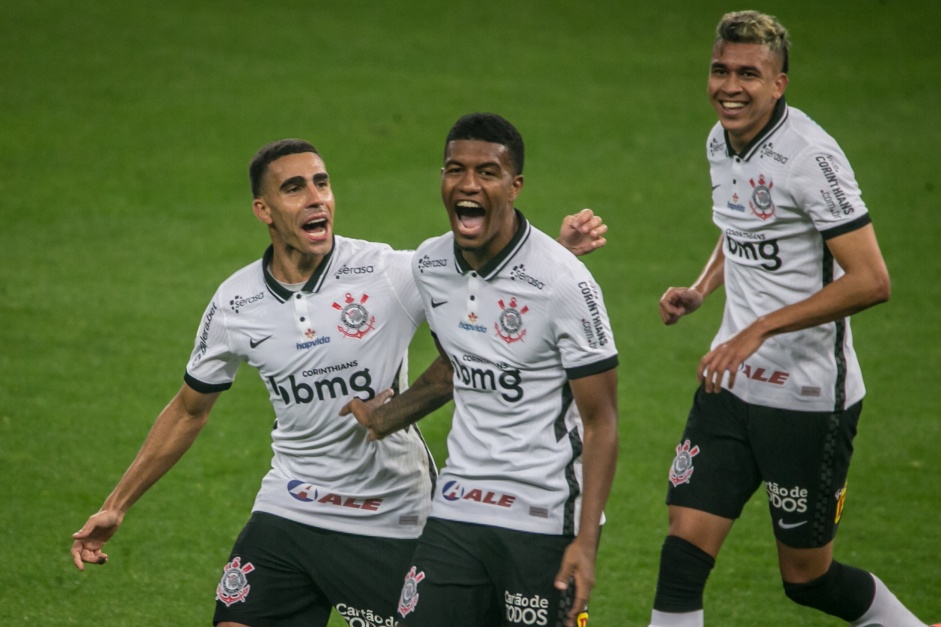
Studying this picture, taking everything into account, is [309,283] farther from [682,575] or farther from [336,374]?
[682,575]

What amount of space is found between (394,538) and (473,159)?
147cm

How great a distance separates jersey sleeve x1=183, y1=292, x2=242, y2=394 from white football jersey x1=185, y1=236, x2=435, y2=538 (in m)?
0.02

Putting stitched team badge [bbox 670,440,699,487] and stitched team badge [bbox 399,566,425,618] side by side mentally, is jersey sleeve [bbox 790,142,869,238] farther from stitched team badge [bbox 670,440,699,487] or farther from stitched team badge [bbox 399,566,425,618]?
stitched team badge [bbox 399,566,425,618]

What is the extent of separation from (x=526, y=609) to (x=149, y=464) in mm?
1591

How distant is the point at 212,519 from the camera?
25.6ft

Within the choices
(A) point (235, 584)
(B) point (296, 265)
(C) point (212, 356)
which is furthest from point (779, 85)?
(A) point (235, 584)

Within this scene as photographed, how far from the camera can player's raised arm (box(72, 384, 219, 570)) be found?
495 cm

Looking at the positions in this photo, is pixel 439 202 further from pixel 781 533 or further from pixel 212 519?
pixel 781 533

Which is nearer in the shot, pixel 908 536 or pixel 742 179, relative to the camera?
pixel 742 179

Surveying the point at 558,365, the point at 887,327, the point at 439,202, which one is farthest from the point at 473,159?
the point at 439,202

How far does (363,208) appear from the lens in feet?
44.9

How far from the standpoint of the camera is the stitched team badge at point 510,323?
4453 mm

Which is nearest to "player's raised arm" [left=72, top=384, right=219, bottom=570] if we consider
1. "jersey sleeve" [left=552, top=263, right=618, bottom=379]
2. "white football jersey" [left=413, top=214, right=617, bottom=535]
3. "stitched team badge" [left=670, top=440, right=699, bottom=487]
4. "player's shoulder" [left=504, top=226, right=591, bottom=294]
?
"white football jersey" [left=413, top=214, right=617, bottom=535]

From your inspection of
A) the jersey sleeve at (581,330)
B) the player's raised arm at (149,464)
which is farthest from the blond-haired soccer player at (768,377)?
the player's raised arm at (149,464)
